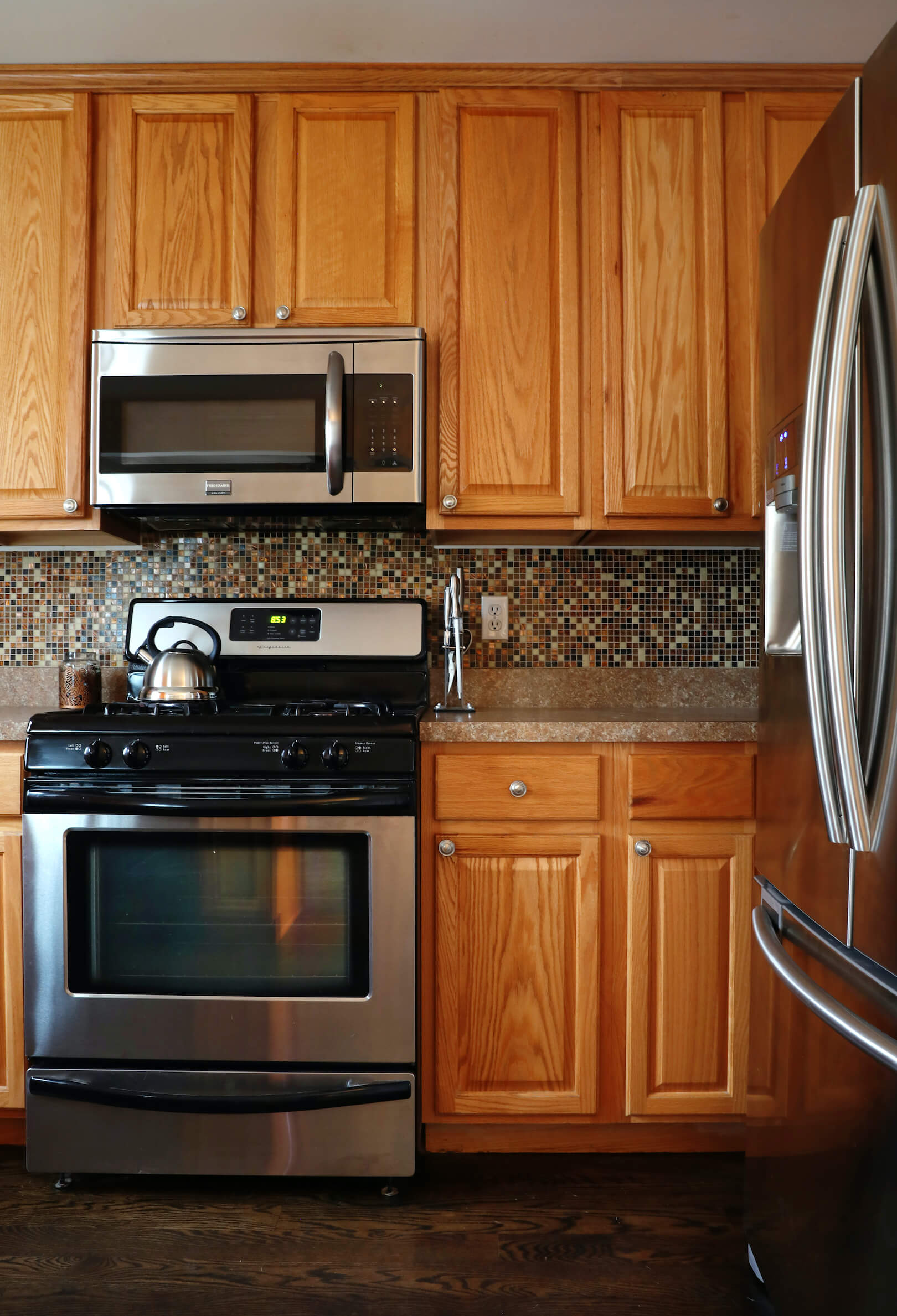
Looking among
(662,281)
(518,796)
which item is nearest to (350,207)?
(662,281)

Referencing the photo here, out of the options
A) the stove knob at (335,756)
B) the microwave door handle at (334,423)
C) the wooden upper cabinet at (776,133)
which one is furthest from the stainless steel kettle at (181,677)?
the wooden upper cabinet at (776,133)

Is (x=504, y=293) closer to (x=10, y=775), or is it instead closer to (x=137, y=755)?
(x=137, y=755)

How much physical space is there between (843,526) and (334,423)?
4.17 ft

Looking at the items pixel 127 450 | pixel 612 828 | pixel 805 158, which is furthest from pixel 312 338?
pixel 612 828

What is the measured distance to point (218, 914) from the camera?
5.77ft

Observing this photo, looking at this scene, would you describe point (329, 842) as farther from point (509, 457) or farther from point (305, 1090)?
point (509, 457)

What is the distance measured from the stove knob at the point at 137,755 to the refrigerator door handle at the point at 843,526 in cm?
131

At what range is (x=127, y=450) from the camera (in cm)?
205

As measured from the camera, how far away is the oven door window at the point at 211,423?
2039 mm

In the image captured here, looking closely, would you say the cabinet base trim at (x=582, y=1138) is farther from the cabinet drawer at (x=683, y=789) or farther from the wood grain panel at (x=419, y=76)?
the wood grain panel at (x=419, y=76)

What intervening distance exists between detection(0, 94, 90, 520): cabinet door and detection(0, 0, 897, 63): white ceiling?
16 centimetres

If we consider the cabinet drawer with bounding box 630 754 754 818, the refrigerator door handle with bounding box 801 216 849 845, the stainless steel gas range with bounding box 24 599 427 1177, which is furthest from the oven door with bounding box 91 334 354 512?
the refrigerator door handle with bounding box 801 216 849 845

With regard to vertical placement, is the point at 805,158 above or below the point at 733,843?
above

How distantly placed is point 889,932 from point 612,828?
0.87 meters
